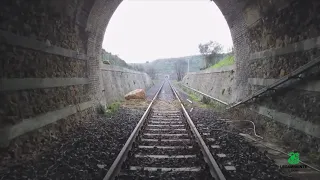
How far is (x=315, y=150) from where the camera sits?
5527 millimetres

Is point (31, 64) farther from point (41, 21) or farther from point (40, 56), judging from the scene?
point (41, 21)

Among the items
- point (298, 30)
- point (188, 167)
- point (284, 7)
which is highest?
point (284, 7)

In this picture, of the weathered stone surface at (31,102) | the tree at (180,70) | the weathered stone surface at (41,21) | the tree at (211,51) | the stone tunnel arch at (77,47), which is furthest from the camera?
the tree at (180,70)

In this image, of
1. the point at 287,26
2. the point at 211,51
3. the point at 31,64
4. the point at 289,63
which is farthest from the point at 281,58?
the point at 211,51

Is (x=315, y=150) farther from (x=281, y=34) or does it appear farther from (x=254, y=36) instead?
(x=254, y=36)

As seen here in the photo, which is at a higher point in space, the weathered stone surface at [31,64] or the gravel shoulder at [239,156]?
the weathered stone surface at [31,64]

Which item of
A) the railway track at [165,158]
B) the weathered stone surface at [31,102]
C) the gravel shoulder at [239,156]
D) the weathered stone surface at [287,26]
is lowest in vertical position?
the gravel shoulder at [239,156]

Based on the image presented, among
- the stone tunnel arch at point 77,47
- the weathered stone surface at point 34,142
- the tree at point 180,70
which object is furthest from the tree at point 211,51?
the tree at point 180,70

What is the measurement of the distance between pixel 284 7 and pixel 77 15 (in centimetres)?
593

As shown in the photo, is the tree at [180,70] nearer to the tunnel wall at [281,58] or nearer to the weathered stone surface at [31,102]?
the tunnel wall at [281,58]

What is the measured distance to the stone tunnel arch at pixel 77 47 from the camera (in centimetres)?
536

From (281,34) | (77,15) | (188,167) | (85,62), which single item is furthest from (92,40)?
(188,167)

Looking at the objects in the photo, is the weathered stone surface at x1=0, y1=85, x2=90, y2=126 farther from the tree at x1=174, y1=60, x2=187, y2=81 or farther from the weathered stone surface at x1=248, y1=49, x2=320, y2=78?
the tree at x1=174, y1=60, x2=187, y2=81

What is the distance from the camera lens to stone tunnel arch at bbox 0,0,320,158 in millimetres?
5359
